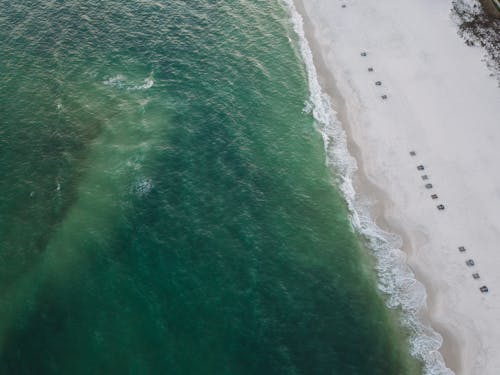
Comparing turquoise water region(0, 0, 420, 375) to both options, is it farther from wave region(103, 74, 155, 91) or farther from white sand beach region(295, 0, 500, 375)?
white sand beach region(295, 0, 500, 375)

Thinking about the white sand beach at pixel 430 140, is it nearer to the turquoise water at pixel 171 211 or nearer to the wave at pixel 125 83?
the turquoise water at pixel 171 211

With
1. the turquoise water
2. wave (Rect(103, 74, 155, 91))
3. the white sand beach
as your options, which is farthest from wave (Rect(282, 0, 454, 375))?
wave (Rect(103, 74, 155, 91))

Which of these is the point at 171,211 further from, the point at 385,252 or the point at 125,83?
the point at 125,83

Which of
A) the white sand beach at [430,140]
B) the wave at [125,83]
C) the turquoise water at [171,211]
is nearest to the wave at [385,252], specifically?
the white sand beach at [430,140]

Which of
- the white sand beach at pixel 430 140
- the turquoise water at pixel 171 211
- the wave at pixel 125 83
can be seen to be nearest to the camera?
the turquoise water at pixel 171 211

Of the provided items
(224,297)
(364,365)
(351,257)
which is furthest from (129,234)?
(364,365)

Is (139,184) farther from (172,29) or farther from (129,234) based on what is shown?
(172,29)

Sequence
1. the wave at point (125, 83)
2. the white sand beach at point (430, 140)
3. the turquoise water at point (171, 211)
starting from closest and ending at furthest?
the turquoise water at point (171, 211) < the white sand beach at point (430, 140) < the wave at point (125, 83)
